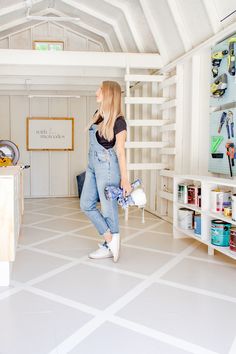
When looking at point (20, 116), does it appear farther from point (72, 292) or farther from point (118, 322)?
point (118, 322)

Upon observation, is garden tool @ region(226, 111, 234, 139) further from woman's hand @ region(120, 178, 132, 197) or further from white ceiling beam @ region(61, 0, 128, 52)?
white ceiling beam @ region(61, 0, 128, 52)

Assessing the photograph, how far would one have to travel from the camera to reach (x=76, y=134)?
25.2 feet

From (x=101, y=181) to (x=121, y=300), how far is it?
1.06 m

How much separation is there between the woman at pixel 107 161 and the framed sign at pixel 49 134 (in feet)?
15.2

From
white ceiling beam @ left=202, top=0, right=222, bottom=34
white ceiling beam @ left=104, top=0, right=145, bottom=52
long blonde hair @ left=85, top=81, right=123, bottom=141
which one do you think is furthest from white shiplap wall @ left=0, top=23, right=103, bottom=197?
long blonde hair @ left=85, top=81, right=123, bottom=141

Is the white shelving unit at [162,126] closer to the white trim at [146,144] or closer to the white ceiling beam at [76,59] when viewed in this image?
the white trim at [146,144]

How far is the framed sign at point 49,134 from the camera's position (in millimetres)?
7496

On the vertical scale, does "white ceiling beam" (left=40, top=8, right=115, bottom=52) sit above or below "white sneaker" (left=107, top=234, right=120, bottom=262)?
above

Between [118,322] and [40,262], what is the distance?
1300 millimetres

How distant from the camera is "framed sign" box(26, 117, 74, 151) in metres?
7.50

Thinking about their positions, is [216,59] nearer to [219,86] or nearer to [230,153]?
[219,86]

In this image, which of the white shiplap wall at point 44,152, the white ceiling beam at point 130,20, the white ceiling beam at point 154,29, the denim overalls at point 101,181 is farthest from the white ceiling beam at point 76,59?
the white shiplap wall at point 44,152


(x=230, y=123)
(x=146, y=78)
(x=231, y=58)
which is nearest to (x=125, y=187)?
(x=230, y=123)

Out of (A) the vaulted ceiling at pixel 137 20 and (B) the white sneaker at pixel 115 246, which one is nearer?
(B) the white sneaker at pixel 115 246
